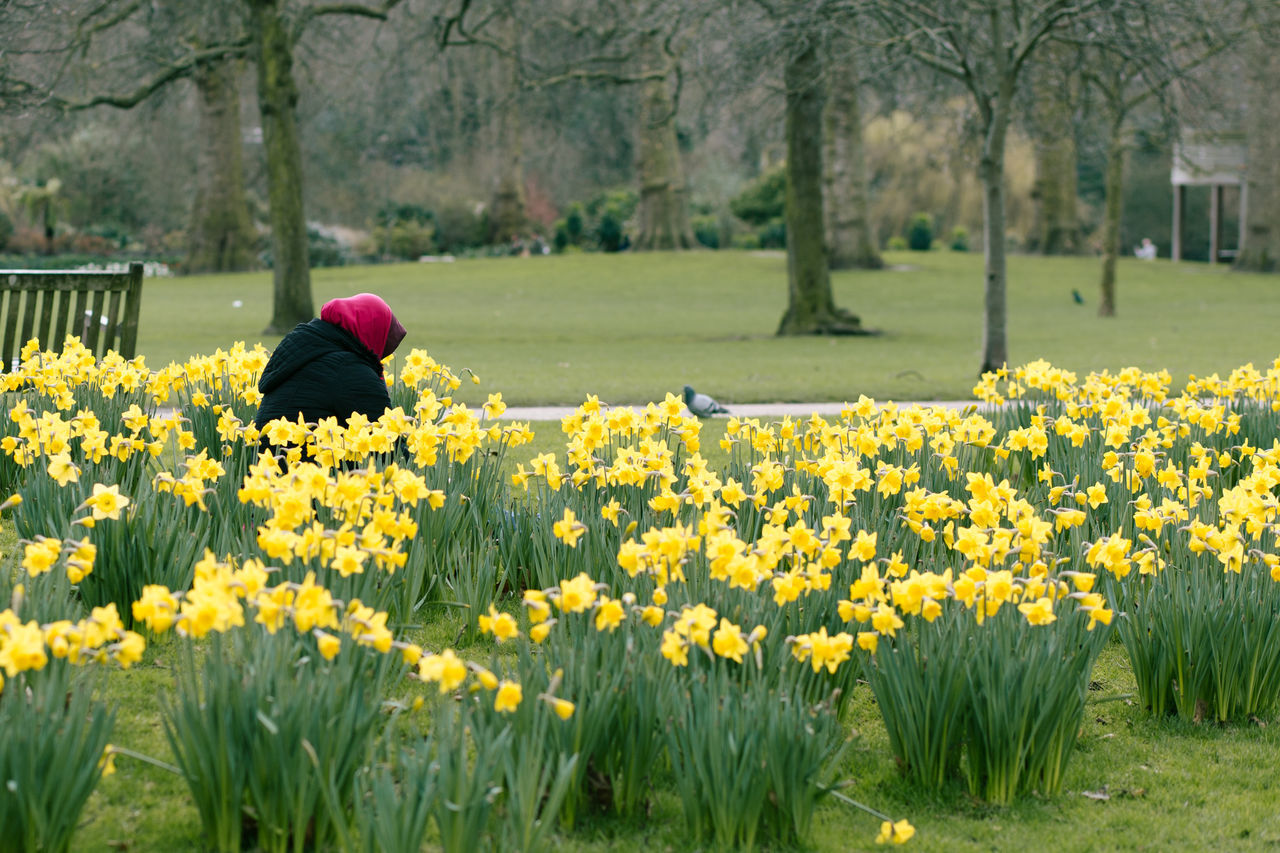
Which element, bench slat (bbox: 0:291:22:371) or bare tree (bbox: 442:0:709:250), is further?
bare tree (bbox: 442:0:709:250)

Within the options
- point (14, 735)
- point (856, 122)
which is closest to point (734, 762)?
point (14, 735)

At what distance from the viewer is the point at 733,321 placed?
955 inches

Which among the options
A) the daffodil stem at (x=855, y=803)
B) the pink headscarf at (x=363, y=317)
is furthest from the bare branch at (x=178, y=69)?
the daffodil stem at (x=855, y=803)

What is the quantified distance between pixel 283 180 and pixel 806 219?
7.21 meters

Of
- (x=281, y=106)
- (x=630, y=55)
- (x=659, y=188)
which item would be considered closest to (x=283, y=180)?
(x=281, y=106)

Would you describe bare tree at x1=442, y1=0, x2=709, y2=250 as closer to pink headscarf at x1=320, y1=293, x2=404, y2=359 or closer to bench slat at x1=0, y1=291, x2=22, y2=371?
bench slat at x1=0, y1=291, x2=22, y2=371

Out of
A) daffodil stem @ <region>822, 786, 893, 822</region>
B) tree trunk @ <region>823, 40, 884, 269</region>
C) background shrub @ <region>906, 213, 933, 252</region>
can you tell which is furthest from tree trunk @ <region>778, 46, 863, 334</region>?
background shrub @ <region>906, 213, 933, 252</region>

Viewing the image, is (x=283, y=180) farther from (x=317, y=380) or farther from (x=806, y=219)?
(x=317, y=380)

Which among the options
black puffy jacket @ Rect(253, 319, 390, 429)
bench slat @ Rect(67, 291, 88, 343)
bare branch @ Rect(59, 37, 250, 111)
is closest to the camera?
black puffy jacket @ Rect(253, 319, 390, 429)

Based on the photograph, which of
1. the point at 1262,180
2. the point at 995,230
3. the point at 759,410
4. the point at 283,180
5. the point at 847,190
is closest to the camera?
the point at 759,410

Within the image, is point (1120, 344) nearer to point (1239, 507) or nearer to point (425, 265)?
point (1239, 507)

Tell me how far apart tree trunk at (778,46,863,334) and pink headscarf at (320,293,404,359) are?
11832 millimetres

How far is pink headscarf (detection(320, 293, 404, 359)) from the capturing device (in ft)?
20.3

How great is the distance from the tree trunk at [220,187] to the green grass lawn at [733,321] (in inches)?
75.2
